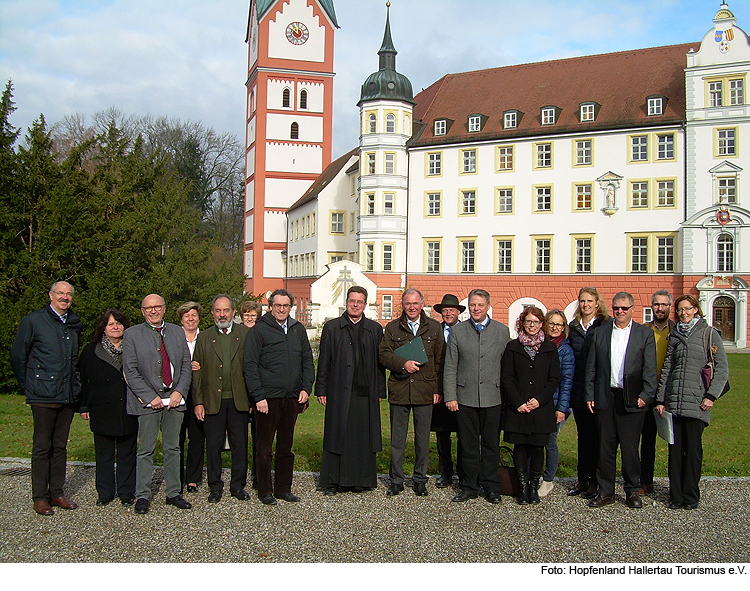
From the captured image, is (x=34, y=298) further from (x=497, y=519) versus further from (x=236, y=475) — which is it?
(x=497, y=519)

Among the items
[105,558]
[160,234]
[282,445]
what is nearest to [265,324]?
[282,445]

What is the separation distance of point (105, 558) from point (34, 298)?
10.5m

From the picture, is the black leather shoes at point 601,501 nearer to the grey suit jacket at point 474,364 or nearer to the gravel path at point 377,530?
the gravel path at point 377,530

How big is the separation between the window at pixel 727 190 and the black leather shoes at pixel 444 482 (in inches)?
1277

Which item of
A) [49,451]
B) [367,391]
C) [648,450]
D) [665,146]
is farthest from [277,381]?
[665,146]

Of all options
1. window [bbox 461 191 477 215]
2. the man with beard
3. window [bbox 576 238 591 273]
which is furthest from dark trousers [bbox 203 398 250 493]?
window [bbox 461 191 477 215]

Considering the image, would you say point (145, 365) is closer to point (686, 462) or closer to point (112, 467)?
point (112, 467)

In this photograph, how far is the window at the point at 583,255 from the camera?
1500 inches

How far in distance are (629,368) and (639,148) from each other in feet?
109

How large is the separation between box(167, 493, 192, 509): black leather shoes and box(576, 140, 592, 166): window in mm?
34964

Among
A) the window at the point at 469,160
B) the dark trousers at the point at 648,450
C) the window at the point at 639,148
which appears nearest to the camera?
the dark trousers at the point at 648,450

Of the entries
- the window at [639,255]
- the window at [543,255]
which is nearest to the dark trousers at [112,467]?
the window at [639,255]

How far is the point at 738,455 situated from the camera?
9.77 m

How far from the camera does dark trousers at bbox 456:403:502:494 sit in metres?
7.14
